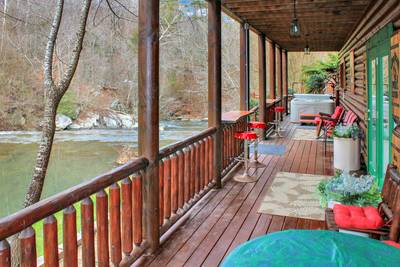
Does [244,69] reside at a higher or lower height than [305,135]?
higher

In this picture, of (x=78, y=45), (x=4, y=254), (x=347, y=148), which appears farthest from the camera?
(x=347, y=148)

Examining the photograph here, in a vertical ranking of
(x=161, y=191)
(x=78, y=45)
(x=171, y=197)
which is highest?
(x=78, y=45)

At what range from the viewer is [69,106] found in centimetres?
1146

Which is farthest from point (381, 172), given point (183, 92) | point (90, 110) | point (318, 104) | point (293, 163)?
point (183, 92)

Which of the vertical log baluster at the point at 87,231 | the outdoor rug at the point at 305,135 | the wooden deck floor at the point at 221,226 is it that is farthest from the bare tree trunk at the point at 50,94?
the outdoor rug at the point at 305,135

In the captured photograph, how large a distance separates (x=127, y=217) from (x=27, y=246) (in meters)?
1.07

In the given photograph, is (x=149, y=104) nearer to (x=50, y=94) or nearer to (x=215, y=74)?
(x=215, y=74)

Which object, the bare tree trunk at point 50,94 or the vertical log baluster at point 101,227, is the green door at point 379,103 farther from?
the bare tree trunk at point 50,94

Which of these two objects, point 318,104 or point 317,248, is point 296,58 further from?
point 317,248

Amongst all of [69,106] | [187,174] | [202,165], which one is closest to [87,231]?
[187,174]

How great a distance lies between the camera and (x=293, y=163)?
6.49 metres

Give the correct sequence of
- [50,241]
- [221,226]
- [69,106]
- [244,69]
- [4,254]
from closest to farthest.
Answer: [4,254] → [50,241] → [221,226] → [244,69] → [69,106]

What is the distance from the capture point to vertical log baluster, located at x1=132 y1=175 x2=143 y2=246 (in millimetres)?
2819

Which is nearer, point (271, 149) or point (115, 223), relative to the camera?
point (115, 223)
